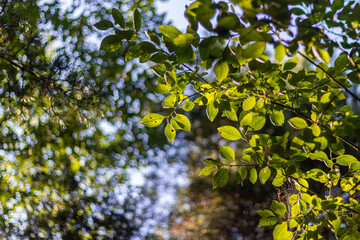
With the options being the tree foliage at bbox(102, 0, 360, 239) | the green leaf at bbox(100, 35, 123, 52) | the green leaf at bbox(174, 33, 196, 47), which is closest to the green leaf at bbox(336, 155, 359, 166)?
the tree foliage at bbox(102, 0, 360, 239)

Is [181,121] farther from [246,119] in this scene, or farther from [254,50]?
[254,50]

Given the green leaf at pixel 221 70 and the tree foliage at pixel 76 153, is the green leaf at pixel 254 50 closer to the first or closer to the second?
the green leaf at pixel 221 70

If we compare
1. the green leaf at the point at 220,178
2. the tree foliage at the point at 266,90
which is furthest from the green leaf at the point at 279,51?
the green leaf at the point at 220,178

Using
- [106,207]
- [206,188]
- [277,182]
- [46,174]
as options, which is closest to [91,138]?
[46,174]

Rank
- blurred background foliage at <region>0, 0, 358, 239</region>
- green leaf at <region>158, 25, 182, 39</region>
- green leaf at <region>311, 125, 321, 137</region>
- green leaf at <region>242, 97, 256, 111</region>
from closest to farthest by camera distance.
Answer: green leaf at <region>311, 125, 321, 137</region>
green leaf at <region>158, 25, 182, 39</region>
green leaf at <region>242, 97, 256, 111</region>
blurred background foliage at <region>0, 0, 358, 239</region>

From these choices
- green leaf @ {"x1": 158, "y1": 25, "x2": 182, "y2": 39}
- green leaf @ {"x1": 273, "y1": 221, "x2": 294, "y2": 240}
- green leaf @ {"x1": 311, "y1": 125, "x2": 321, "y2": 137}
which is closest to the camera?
green leaf @ {"x1": 311, "y1": 125, "x2": 321, "y2": 137}

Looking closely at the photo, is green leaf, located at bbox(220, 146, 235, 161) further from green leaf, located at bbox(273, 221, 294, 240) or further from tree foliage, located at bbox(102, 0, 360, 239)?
green leaf, located at bbox(273, 221, 294, 240)

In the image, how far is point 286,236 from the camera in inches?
40.9

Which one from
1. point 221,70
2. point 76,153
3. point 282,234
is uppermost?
point 76,153

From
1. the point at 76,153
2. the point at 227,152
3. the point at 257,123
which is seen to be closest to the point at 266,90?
the point at 257,123

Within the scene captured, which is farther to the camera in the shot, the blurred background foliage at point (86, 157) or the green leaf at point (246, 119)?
the blurred background foliage at point (86, 157)

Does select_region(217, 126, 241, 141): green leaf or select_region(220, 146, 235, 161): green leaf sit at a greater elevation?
select_region(217, 126, 241, 141): green leaf

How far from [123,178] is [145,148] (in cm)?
52

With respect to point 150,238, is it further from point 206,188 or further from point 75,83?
point 75,83
